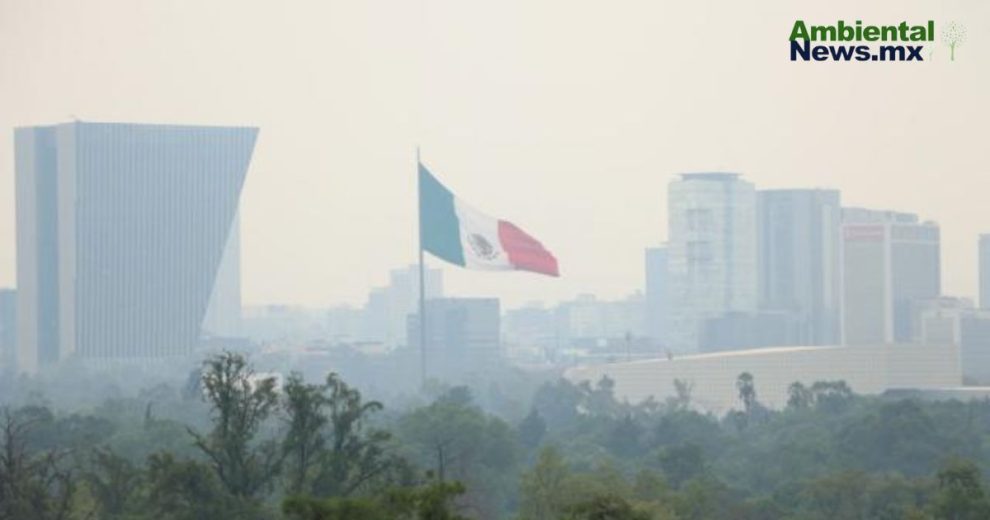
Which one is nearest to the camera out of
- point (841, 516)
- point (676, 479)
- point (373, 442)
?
point (373, 442)

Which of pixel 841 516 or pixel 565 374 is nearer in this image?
pixel 841 516

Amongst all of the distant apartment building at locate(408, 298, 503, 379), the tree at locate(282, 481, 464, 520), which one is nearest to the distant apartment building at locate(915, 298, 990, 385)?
the distant apartment building at locate(408, 298, 503, 379)

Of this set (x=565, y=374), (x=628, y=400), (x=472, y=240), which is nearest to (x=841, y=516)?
(x=472, y=240)

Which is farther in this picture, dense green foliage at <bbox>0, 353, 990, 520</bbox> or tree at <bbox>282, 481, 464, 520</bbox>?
dense green foliage at <bbox>0, 353, 990, 520</bbox>

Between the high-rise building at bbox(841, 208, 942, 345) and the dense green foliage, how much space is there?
6009cm

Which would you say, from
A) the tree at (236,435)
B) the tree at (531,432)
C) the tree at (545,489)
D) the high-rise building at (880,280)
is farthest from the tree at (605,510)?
the high-rise building at (880,280)

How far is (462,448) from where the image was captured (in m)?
67.7

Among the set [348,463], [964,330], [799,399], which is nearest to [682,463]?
[348,463]

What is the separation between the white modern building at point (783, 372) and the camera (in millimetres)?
131500

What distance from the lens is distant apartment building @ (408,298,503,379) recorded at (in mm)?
178625

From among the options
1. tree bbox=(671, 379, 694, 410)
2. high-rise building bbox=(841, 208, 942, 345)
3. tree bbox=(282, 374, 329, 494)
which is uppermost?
high-rise building bbox=(841, 208, 942, 345)

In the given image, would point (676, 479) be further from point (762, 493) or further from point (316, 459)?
point (316, 459)

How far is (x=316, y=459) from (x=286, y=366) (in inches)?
4987

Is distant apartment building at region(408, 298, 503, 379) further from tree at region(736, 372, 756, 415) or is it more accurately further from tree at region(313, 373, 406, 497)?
tree at region(313, 373, 406, 497)
